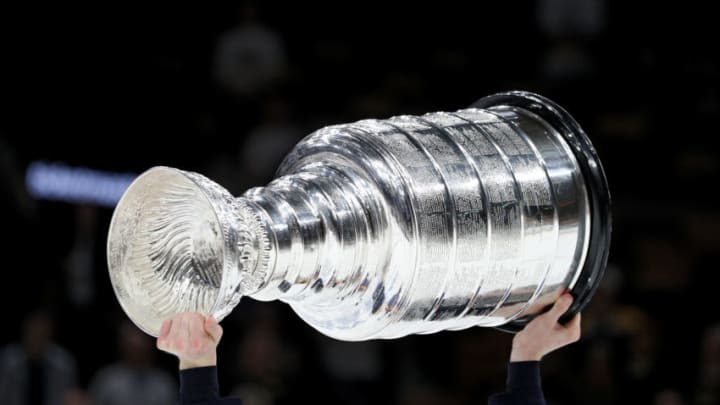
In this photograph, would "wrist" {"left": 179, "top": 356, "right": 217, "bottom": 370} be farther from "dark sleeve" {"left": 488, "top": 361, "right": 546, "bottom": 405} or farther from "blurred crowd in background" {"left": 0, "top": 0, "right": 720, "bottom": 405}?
"blurred crowd in background" {"left": 0, "top": 0, "right": 720, "bottom": 405}

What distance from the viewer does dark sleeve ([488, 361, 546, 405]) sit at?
297 centimetres

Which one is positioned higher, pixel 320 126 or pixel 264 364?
pixel 320 126

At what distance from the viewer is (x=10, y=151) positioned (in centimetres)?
807

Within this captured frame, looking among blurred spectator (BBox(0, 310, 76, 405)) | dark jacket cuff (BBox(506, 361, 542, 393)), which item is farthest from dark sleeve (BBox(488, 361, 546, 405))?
blurred spectator (BBox(0, 310, 76, 405))

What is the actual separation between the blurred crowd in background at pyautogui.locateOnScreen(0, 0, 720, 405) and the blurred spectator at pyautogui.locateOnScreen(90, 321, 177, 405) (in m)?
0.01

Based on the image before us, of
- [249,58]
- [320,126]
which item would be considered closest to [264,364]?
[320,126]

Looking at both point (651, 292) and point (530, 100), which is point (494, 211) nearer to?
point (530, 100)

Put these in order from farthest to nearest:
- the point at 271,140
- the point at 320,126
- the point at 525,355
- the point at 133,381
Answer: the point at 320,126, the point at 271,140, the point at 133,381, the point at 525,355

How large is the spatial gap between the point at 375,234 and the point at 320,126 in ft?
19.9

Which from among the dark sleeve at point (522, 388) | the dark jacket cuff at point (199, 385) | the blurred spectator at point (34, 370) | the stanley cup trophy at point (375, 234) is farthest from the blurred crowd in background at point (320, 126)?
the dark jacket cuff at point (199, 385)

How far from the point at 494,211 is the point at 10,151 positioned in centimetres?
589

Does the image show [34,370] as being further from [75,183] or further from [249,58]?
[249,58]

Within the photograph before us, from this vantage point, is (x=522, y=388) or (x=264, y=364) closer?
(x=522, y=388)

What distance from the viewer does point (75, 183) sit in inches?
330
